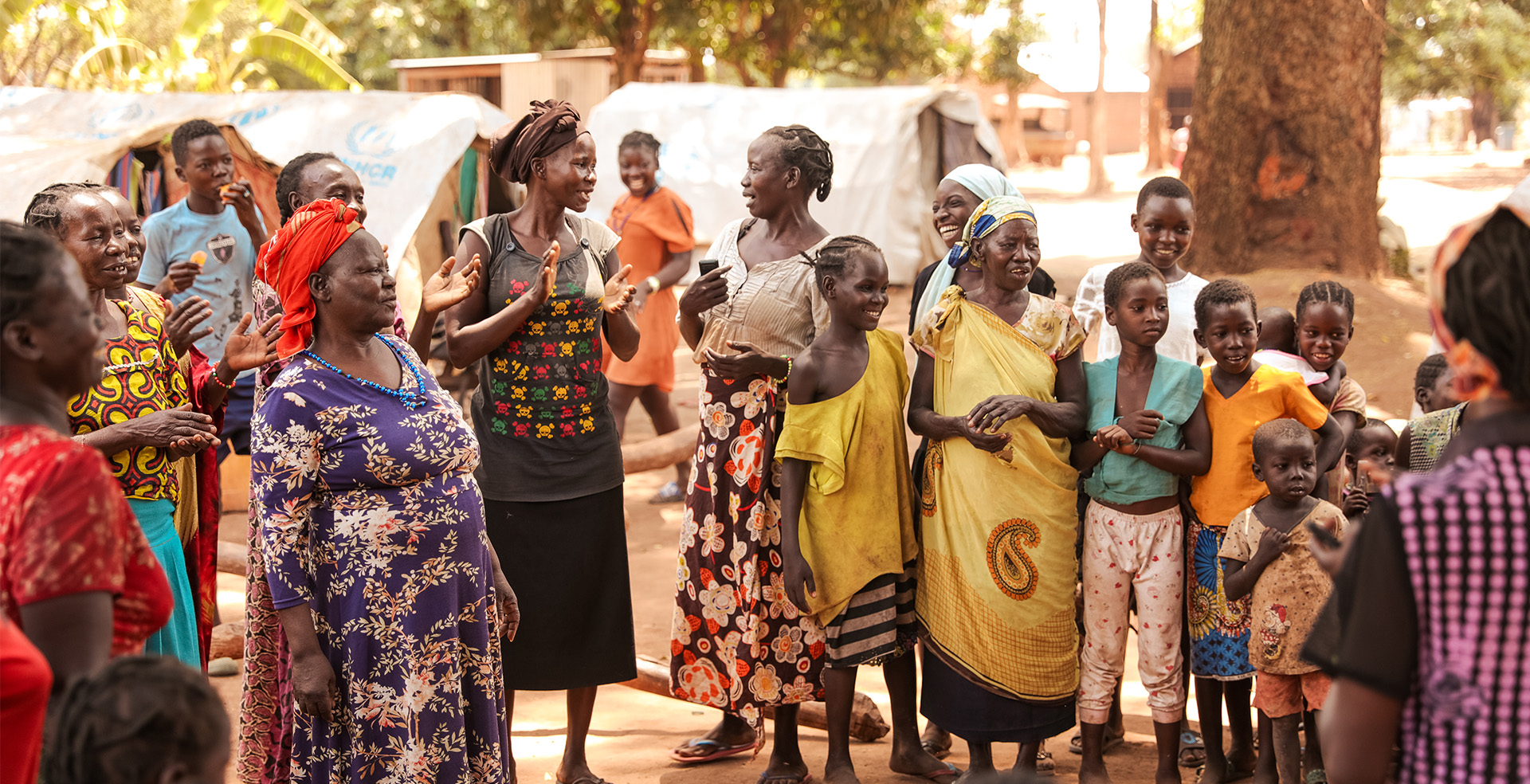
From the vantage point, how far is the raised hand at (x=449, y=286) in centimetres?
339

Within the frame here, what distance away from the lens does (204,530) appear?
357cm

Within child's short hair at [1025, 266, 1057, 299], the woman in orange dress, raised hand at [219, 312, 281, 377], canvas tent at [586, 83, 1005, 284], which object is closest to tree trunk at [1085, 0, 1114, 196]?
canvas tent at [586, 83, 1005, 284]

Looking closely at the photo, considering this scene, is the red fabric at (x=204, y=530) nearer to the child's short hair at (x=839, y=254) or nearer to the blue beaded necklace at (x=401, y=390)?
the blue beaded necklace at (x=401, y=390)

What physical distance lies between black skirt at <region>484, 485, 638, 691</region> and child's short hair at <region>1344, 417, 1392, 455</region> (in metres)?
2.44

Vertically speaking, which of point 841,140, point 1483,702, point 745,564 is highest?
point 841,140

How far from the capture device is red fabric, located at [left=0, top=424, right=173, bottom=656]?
5.79 ft

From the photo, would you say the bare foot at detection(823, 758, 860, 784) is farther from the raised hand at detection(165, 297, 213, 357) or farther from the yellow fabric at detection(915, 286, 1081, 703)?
the raised hand at detection(165, 297, 213, 357)

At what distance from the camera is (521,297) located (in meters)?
3.55

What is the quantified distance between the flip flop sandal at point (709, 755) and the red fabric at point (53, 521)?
8.60 feet

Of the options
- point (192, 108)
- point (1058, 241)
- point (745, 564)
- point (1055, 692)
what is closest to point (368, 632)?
point (745, 564)

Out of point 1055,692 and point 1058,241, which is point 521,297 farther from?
point 1058,241

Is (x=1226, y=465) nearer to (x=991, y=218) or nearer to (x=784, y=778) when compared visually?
(x=991, y=218)

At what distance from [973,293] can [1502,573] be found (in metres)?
2.29

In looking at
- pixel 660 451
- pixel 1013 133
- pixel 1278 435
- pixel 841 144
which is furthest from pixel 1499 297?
pixel 1013 133
